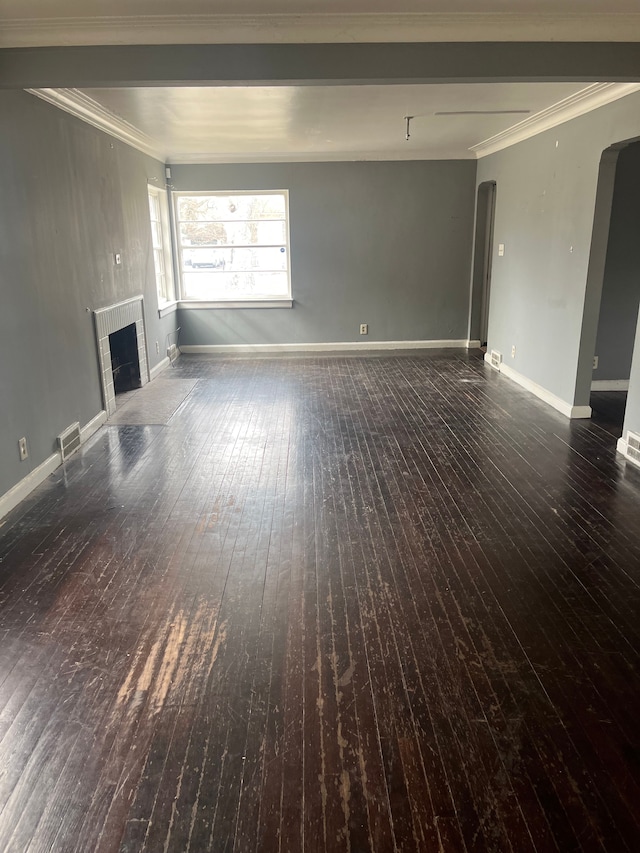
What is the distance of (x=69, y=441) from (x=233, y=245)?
4685 millimetres

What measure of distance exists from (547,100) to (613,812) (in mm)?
5017

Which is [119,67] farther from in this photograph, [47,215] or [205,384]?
[205,384]

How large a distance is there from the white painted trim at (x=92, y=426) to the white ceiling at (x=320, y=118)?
8.31 feet

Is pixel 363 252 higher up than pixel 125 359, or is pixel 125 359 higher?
pixel 363 252

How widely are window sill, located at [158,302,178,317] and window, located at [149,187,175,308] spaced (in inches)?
1.6

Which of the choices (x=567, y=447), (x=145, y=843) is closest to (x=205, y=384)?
(x=567, y=447)

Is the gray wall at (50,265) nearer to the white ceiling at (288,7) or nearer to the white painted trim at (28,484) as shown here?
the white painted trim at (28,484)

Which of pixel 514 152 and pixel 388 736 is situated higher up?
pixel 514 152

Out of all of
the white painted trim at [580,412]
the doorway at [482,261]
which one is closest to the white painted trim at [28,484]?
the white painted trim at [580,412]

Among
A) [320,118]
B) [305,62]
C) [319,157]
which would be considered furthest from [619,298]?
[319,157]

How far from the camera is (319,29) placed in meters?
2.95

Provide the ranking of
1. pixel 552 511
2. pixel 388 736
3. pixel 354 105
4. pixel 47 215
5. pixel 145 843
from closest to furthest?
pixel 145 843
pixel 388 736
pixel 552 511
pixel 47 215
pixel 354 105

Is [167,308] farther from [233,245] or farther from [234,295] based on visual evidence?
[233,245]

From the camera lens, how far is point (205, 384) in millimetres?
6738
